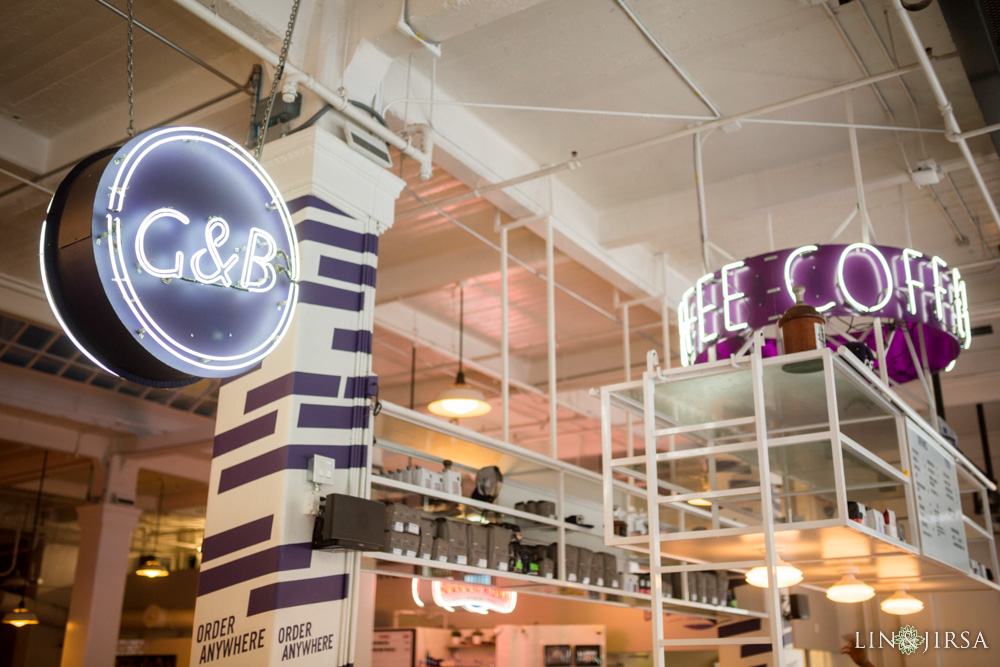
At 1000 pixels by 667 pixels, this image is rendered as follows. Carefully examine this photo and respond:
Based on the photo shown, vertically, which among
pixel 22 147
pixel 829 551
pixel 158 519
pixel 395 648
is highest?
pixel 22 147

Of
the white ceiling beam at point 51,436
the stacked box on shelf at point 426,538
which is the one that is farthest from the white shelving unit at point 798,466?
the white ceiling beam at point 51,436

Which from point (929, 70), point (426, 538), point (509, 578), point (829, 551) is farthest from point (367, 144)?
point (829, 551)

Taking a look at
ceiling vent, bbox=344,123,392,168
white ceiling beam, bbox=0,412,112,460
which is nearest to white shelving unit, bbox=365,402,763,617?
ceiling vent, bbox=344,123,392,168

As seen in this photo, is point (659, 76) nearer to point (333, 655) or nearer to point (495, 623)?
point (333, 655)

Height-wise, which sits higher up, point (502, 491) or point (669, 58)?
point (669, 58)

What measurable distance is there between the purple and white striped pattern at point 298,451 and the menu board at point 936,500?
370cm

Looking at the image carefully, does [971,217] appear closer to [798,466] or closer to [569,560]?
[798,466]

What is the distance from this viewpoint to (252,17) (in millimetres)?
5266

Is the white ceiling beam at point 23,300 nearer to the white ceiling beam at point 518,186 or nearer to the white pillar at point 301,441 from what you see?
the white ceiling beam at point 518,186

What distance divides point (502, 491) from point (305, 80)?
3740 mm

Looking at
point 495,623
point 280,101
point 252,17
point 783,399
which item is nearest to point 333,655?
point 783,399

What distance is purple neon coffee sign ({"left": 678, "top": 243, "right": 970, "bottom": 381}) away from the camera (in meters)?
5.65

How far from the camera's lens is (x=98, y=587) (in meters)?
11.5

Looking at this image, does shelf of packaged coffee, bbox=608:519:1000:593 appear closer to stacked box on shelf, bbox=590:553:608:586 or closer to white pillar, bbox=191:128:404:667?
white pillar, bbox=191:128:404:667
